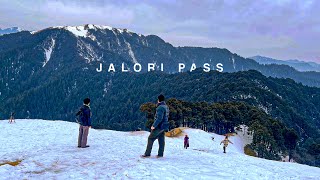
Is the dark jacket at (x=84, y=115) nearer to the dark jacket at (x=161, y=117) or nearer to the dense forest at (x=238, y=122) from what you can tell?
the dark jacket at (x=161, y=117)

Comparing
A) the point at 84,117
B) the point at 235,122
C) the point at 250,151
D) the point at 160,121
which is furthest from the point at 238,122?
the point at 160,121

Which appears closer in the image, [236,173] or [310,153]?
[236,173]

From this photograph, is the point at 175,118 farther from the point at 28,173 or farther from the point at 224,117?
the point at 28,173

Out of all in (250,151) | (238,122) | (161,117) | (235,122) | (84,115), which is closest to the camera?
(161,117)

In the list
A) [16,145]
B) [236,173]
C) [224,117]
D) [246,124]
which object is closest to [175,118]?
[224,117]

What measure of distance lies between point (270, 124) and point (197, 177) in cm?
11849

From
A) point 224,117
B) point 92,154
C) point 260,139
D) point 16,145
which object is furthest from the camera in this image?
point 224,117

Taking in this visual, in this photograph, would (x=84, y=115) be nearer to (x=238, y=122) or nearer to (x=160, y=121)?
(x=160, y=121)

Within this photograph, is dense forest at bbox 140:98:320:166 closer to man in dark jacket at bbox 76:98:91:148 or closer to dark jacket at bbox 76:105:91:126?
man in dark jacket at bbox 76:98:91:148

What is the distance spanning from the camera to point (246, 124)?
12950 centimetres

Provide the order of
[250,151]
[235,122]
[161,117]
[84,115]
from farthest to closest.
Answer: [235,122]
[250,151]
[84,115]
[161,117]

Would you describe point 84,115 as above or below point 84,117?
above

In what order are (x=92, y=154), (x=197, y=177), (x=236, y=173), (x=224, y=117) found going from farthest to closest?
(x=224, y=117) < (x=92, y=154) < (x=236, y=173) < (x=197, y=177)

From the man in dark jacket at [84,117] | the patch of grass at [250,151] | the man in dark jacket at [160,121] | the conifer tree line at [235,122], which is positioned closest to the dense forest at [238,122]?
the conifer tree line at [235,122]
